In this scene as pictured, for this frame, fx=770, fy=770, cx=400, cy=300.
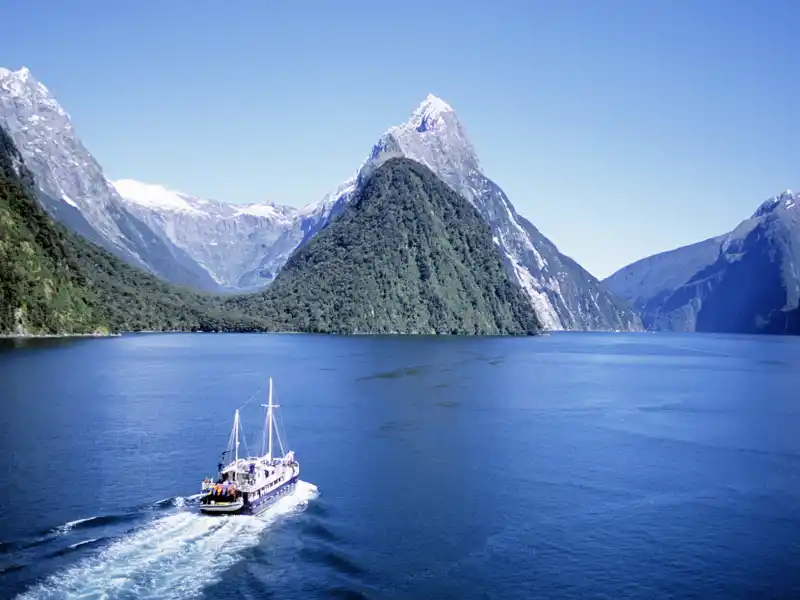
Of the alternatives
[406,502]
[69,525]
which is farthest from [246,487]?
[406,502]

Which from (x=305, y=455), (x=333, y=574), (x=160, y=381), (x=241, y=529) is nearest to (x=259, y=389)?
(x=160, y=381)

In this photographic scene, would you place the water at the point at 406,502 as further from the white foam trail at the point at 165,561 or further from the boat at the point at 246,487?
the boat at the point at 246,487

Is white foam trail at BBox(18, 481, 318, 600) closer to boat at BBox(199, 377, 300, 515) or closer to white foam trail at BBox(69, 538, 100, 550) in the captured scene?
boat at BBox(199, 377, 300, 515)

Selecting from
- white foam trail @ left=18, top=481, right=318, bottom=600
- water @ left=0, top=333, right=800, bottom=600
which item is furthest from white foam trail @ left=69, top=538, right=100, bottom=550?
white foam trail @ left=18, top=481, right=318, bottom=600

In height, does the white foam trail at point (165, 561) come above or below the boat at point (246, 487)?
below

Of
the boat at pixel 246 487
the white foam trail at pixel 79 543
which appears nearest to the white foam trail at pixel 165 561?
the boat at pixel 246 487

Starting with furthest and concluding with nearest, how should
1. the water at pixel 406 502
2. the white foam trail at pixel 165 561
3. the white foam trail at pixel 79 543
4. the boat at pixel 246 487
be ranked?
1. the boat at pixel 246 487
2. the white foam trail at pixel 79 543
3. the water at pixel 406 502
4. the white foam trail at pixel 165 561

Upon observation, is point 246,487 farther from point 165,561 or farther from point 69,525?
point 69,525
